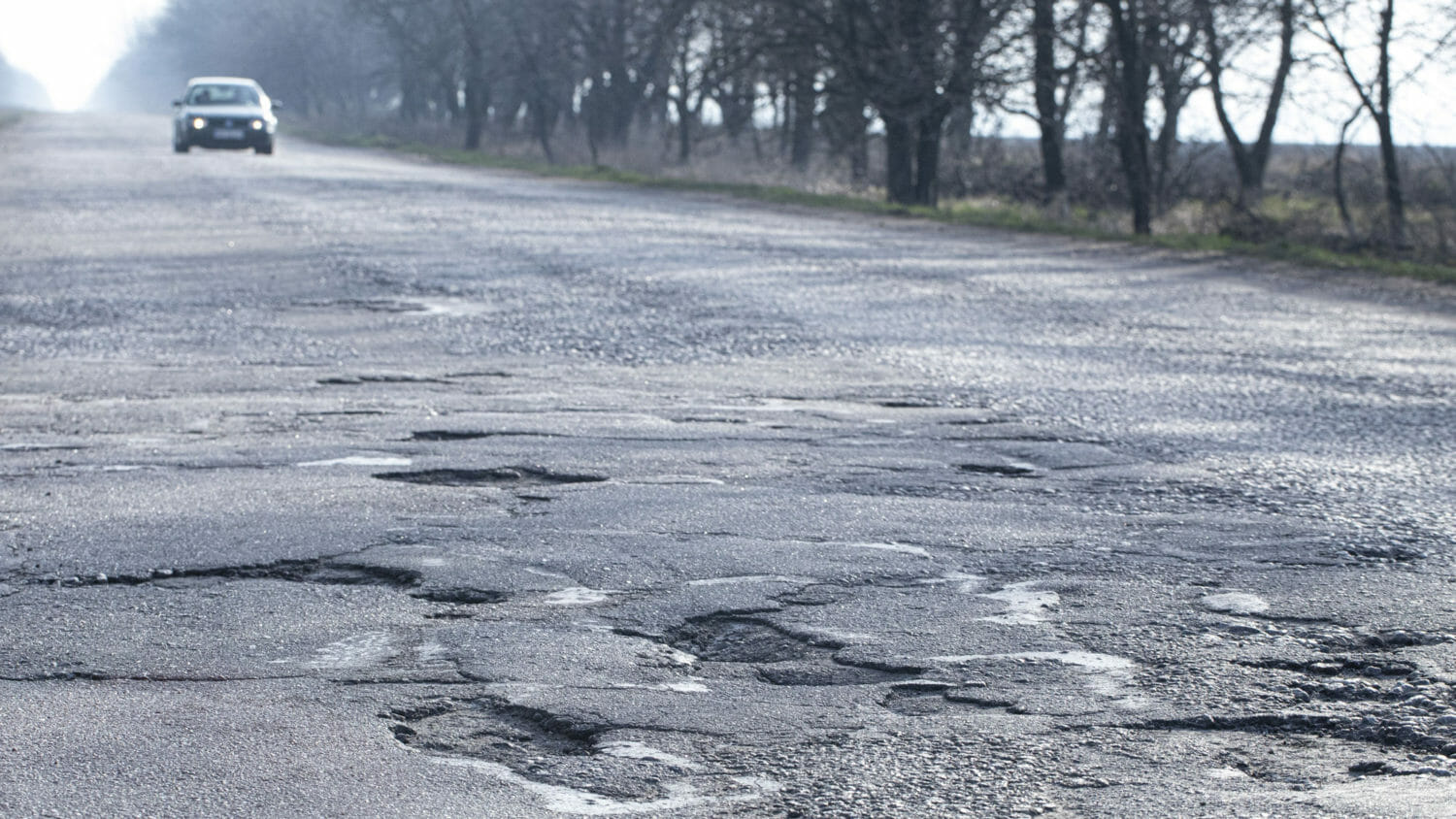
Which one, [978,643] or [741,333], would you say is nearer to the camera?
[978,643]

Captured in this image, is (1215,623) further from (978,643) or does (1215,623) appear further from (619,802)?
(619,802)

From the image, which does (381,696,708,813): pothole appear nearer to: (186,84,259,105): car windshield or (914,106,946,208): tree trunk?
(914,106,946,208): tree trunk

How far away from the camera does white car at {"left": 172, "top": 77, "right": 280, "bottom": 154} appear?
97.1 ft

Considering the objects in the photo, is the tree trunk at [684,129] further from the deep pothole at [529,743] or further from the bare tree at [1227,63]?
the deep pothole at [529,743]

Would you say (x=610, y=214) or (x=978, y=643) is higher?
(x=610, y=214)

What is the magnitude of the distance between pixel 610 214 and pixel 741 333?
8457 millimetres

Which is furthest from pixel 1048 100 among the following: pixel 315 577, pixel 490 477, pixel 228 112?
pixel 315 577

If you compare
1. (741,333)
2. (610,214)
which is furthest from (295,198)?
(741,333)

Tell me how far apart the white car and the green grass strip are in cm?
495

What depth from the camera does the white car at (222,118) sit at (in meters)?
29.6

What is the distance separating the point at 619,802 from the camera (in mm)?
2465

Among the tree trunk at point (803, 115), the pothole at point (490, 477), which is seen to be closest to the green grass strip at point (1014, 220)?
the tree trunk at point (803, 115)

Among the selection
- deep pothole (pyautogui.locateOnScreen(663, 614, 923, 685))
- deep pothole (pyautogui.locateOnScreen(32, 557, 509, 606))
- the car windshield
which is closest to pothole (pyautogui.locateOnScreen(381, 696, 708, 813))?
deep pothole (pyautogui.locateOnScreen(663, 614, 923, 685))

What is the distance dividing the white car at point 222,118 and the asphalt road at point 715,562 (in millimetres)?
22717
